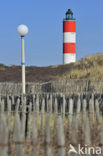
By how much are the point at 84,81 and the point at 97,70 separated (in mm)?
3750

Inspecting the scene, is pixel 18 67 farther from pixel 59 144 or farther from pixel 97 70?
pixel 59 144

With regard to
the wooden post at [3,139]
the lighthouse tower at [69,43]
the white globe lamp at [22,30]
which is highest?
the lighthouse tower at [69,43]

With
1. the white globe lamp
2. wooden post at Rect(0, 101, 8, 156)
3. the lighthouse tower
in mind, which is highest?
the lighthouse tower

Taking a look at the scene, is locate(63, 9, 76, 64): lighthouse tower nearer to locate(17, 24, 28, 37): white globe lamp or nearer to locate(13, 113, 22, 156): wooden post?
locate(17, 24, 28, 37): white globe lamp

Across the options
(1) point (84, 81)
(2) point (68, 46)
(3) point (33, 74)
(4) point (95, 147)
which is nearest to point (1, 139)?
(4) point (95, 147)

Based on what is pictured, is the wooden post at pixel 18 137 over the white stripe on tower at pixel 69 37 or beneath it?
beneath

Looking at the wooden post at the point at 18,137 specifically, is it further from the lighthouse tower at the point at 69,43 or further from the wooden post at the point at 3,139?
the lighthouse tower at the point at 69,43

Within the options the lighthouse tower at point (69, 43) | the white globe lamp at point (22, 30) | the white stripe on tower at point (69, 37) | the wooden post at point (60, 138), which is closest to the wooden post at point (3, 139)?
the wooden post at point (60, 138)

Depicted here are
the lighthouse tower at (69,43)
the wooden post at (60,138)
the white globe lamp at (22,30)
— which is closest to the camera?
the wooden post at (60,138)

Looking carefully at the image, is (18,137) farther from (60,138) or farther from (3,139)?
(60,138)

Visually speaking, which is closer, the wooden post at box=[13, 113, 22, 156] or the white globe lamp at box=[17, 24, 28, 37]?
the wooden post at box=[13, 113, 22, 156]

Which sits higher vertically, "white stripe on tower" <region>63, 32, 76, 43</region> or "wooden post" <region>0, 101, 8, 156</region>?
"white stripe on tower" <region>63, 32, 76, 43</region>

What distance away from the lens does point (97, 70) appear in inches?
702

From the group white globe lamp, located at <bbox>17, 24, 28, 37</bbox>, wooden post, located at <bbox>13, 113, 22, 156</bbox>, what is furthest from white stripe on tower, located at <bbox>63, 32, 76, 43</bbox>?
wooden post, located at <bbox>13, 113, 22, 156</bbox>
